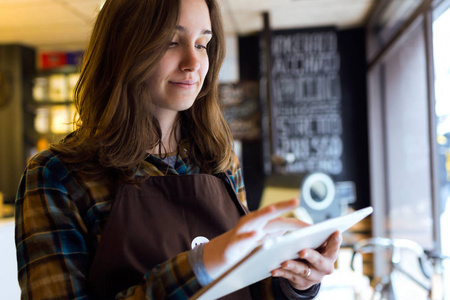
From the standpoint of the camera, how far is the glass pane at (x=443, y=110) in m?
2.70

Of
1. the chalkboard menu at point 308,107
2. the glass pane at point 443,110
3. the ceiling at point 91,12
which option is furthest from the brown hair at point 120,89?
the chalkboard menu at point 308,107

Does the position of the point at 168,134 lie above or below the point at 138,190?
above

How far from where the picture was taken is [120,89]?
3.00 ft

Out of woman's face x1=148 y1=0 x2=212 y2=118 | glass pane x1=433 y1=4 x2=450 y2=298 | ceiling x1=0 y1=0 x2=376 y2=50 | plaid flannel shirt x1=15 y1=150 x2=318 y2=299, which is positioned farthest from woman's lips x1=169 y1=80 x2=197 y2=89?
ceiling x1=0 y1=0 x2=376 y2=50

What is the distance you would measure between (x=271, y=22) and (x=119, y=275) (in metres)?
4.41

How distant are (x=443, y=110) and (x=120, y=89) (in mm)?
2450

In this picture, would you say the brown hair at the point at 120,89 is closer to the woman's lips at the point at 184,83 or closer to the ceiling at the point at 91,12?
the woman's lips at the point at 184,83

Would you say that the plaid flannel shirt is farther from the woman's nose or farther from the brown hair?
the woman's nose

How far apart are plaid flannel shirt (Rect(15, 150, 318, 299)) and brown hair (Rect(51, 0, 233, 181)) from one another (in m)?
0.04

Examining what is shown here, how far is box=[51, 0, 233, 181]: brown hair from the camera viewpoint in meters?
0.90

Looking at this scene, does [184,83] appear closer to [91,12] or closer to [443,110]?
[443,110]

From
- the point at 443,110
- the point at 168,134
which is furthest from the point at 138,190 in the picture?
the point at 443,110

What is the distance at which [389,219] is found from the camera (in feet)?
15.4

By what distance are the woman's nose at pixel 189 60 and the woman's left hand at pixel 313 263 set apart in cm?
43
